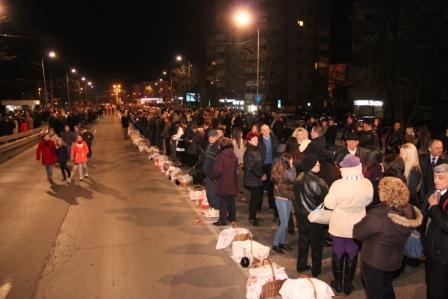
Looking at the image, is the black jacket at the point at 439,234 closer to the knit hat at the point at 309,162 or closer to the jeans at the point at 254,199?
the knit hat at the point at 309,162

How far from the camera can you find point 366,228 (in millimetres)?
4551

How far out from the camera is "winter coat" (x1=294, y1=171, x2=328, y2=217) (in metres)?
6.24

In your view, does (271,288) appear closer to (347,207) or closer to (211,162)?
(347,207)

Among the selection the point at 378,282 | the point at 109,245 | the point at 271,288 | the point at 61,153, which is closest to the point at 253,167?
the point at 109,245

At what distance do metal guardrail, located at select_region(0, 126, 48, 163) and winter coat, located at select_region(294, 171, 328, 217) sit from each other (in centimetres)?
1281

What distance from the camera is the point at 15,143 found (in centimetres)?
2281

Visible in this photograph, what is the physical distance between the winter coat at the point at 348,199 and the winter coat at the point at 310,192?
1.96 ft

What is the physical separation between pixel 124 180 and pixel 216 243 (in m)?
6.96

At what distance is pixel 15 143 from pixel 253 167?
18.2m

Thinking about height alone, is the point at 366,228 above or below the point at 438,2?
below

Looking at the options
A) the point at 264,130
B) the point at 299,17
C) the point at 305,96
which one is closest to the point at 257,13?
the point at 299,17

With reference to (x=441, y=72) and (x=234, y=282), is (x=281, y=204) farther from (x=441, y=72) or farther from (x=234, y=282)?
(x=441, y=72)

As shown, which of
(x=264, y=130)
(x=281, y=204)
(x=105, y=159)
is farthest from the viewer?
(x=105, y=159)

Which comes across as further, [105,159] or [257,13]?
[257,13]
